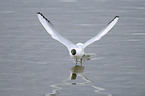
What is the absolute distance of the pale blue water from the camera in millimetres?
9117

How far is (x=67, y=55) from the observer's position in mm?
11516

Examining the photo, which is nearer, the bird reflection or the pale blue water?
the bird reflection

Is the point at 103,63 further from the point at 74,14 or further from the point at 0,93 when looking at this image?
the point at 74,14

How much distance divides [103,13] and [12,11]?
13.4ft

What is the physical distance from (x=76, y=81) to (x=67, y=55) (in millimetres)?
2065

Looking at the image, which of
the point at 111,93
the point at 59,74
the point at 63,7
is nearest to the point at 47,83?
the point at 59,74

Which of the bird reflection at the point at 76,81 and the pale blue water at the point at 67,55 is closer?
the bird reflection at the point at 76,81

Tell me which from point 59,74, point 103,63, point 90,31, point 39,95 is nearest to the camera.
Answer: point 39,95

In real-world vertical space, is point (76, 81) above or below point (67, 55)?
below

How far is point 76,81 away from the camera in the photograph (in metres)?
9.55

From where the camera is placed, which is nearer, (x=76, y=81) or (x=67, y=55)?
(x=76, y=81)

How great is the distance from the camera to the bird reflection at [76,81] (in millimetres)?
8848

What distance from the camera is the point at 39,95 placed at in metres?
8.67

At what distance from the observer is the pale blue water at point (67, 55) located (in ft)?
29.9
